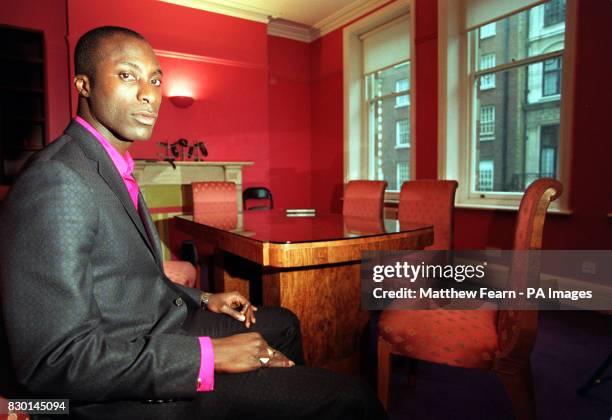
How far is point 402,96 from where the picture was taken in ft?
16.0

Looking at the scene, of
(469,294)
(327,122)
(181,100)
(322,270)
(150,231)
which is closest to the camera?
(150,231)

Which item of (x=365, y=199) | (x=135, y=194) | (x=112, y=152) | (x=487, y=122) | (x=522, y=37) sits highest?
(x=522, y=37)

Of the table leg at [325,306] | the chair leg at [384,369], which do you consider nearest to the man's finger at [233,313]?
the table leg at [325,306]

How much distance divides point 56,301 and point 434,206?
2.32m

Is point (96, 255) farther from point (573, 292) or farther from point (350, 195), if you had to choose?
point (573, 292)

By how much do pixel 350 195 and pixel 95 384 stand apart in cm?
269

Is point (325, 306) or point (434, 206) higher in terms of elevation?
point (434, 206)

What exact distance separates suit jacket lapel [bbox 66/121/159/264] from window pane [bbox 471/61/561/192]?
362 centimetres

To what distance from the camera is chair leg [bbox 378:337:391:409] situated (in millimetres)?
1413

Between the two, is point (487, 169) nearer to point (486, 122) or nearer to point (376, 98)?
point (486, 122)

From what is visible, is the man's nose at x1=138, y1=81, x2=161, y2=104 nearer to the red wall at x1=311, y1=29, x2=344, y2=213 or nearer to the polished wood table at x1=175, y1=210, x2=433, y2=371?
the polished wood table at x1=175, y1=210, x2=433, y2=371

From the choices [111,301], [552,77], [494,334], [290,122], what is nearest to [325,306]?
[494,334]

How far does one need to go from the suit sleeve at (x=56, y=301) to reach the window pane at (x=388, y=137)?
15.1ft

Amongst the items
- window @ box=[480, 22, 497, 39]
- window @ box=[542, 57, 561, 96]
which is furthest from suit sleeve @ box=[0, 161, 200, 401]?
window @ box=[480, 22, 497, 39]
